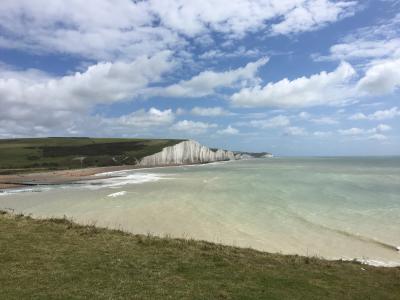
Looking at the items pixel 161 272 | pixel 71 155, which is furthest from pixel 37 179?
pixel 161 272

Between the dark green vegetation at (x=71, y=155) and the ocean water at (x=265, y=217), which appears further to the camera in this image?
the dark green vegetation at (x=71, y=155)

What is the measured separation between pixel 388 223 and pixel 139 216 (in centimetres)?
2012

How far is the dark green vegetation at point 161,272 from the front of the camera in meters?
10.8

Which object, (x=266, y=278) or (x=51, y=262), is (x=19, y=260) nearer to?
(x=51, y=262)

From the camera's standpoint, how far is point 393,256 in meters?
20.8

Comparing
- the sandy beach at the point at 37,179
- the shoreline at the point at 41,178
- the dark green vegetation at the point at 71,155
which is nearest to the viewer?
the shoreline at the point at 41,178

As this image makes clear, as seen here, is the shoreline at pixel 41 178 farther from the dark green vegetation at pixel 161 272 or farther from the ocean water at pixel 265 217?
the dark green vegetation at pixel 161 272

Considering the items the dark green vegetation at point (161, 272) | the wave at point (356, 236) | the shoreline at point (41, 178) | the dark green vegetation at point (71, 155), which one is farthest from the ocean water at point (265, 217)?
the dark green vegetation at point (71, 155)

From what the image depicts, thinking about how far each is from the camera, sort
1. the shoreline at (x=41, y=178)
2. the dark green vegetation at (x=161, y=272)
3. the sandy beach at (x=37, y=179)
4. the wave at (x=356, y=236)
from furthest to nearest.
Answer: the sandy beach at (x=37, y=179), the shoreline at (x=41, y=178), the wave at (x=356, y=236), the dark green vegetation at (x=161, y=272)

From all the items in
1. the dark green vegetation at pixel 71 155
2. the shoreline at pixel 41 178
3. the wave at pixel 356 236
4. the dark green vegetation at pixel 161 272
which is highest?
the dark green vegetation at pixel 71 155

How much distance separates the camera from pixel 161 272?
12648 millimetres

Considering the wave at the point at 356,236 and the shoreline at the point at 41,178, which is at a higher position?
the wave at the point at 356,236

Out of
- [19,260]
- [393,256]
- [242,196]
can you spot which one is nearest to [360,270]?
[393,256]

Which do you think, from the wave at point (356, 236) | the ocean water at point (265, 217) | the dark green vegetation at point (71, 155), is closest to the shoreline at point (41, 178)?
the dark green vegetation at point (71, 155)
